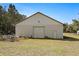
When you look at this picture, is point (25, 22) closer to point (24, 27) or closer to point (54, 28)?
point (24, 27)

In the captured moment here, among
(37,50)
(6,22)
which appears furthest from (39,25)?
(37,50)

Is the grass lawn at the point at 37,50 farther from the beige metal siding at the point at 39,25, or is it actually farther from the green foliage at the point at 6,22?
the beige metal siding at the point at 39,25

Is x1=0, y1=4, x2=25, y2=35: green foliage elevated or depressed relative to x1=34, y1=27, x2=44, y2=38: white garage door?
elevated

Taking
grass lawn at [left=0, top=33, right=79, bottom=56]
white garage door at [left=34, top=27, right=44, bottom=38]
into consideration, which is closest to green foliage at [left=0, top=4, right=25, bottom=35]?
white garage door at [left=34, top=27, right=44, bottom=38]

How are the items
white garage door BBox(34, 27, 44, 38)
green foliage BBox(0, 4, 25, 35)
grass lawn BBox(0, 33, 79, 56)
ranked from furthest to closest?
white garage door BBox(34, 27, 44, 38)
green foliage BBox(0, 4, 25, 35)
grass lawn BBox(0, 33, 79, 56)

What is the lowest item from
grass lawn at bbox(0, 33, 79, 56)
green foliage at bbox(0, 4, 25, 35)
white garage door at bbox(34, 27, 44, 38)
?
grass lawn at bbox(0, 33, 79, 56)

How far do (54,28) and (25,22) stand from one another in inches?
121

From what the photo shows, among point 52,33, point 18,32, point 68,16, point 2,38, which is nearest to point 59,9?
point 68,16

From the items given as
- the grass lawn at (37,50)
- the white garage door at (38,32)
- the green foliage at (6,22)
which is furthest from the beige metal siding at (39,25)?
the grass lawn at (37,50)

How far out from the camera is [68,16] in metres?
13.6

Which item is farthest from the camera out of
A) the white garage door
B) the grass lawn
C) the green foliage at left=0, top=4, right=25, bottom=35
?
the white garage door

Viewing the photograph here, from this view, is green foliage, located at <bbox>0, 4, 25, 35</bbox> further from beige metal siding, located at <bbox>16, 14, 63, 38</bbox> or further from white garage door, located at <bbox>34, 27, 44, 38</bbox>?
white garage door, located at <bbox>34, 27, 44, 38</bbox>

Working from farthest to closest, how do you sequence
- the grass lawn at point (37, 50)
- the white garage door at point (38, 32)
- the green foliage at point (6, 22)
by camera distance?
the white garage door at point (38, 32) < the green foliage at point (6, 22) < the grass lawn at point (37, 50)

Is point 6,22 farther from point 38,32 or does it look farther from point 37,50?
point 37,50
